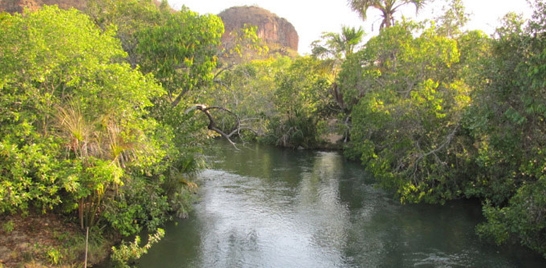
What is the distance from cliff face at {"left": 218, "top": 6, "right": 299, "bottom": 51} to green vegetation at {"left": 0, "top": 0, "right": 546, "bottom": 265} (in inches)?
3022

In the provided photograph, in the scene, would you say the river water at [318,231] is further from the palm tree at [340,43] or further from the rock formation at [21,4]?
the rock formation at [21,4]

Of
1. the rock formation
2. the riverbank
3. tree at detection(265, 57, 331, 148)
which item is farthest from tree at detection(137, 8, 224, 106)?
the rock formation

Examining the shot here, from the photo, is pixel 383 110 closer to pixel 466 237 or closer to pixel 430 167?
pixel 430 167

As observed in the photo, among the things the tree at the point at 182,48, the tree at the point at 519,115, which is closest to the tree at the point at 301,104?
the tree at the point at 182,48

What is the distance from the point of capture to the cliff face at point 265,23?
312ft

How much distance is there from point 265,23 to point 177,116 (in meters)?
88.6

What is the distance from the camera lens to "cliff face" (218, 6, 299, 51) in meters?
95.0

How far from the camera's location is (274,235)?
13594 mm

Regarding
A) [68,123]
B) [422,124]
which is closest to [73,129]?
[68,123]

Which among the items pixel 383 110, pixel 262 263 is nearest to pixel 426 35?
pixel 383 110

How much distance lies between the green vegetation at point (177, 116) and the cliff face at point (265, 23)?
252ft

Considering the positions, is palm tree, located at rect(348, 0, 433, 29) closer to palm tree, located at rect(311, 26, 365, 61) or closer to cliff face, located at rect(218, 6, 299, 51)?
palm tree, located at rect(311, 26, 365, 61)

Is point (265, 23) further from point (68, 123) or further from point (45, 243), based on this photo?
point (45, 243)

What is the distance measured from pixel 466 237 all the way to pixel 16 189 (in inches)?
492
